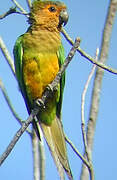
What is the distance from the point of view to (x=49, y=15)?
3799 millimetres

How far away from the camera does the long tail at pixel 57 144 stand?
3174 millimetres

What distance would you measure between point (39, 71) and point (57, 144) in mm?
730

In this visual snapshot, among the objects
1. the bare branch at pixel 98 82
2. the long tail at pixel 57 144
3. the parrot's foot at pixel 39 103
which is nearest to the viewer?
the bare branch at pixel 98 82

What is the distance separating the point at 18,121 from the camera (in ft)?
11.3

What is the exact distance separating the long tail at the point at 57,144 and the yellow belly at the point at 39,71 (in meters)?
0.40

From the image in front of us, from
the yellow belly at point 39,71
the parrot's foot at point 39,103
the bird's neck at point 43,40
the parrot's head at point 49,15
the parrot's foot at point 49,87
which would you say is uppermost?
the parrot's head at point 49,15

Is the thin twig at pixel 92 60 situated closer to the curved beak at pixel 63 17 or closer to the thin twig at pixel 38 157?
the curved beak at pixel 63 17

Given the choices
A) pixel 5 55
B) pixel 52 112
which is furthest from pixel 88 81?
pixel 5 55

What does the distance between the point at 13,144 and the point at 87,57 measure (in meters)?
0.89

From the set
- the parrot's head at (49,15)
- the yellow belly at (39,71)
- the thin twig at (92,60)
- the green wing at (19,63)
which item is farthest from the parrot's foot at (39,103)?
the parrot's head at (49,15)

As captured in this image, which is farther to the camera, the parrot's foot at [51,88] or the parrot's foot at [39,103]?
the parrot's foot at [39,103]

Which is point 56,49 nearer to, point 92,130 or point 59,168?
point 92,130

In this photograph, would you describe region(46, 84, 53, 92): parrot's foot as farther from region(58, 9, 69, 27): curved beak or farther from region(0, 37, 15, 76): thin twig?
region(58, 9, 69, 27): curved beak

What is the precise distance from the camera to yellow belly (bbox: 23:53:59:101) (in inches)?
134
